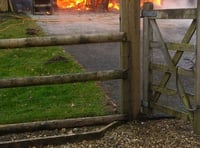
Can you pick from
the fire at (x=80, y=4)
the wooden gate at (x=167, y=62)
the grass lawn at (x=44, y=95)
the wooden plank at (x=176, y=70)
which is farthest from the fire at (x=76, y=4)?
the wooden plank at (x=176, y=70)

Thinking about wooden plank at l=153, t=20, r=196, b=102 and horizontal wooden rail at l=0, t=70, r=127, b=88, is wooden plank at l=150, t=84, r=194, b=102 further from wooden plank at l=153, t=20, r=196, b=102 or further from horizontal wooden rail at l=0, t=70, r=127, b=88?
horizontal wooden rail at l=0, t=70, r=127, b=88

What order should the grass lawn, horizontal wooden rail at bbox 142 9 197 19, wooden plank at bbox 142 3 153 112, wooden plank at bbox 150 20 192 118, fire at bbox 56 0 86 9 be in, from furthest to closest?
fire at bbox 56 0 86 9, the grass lawn, wooden plank at bbox 142 3 153 112, wooden plank at bbox 150 20 192 118, horizontal wooden rail at bbox 142 9 197 19

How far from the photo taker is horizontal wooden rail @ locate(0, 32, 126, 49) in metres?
5.43

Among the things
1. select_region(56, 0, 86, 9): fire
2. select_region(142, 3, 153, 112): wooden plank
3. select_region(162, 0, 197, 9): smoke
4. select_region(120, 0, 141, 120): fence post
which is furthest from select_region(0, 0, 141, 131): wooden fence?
select_region(162, 0, 197, 9): smoke

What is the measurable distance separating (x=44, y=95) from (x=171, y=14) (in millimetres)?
2936

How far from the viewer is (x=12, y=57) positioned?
422 inches

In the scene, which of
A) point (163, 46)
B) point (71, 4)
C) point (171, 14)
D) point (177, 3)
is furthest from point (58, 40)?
point (177, 3)

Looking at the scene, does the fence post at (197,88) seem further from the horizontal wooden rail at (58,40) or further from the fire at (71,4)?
the fire at (71,4)

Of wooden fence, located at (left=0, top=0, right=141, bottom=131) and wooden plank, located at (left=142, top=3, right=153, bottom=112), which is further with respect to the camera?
wooden plank, located at (left=142, top=3, right=153, bottom=112)

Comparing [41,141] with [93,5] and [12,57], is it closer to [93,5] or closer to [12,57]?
[12,57]

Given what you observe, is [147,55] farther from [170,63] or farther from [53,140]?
[53,140]

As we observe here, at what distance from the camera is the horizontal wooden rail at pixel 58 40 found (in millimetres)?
5434

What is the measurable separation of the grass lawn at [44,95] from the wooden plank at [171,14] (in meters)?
1.65

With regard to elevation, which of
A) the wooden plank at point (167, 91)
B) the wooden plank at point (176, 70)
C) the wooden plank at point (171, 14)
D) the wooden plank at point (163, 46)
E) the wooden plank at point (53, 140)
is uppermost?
the wooden plank at point (171, 14)
